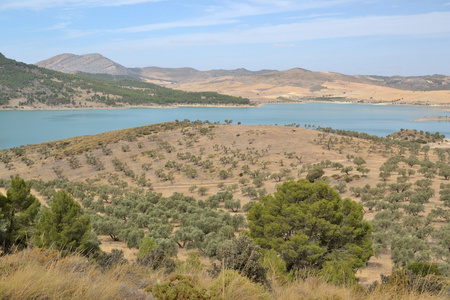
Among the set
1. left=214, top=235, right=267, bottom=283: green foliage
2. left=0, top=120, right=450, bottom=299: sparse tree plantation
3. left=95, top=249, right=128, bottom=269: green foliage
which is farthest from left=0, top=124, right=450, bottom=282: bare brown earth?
left=214, top=235, right=267, bottom=283: green foliage

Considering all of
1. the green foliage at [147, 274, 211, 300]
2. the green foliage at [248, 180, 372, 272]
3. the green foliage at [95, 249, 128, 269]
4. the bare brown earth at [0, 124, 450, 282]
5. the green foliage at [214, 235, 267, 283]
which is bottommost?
the bare brown earth at [0, 124, 450, 282]

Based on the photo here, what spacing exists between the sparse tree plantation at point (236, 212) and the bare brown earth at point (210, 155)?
31cm

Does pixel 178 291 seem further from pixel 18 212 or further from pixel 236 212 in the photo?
pixel 236 212

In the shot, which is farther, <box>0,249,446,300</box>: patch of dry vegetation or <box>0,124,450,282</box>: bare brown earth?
<box>0,124,450,282</box>: bare brown earth

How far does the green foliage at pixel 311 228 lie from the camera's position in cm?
1402

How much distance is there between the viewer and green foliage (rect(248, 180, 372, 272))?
14.0 meters

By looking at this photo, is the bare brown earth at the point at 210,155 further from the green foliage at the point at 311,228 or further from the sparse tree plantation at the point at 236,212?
the green foliage at the point at 311,228

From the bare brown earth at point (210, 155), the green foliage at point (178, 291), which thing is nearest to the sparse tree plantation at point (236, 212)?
the green foliage at point (178, 291)

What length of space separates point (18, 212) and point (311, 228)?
1323 centimetres

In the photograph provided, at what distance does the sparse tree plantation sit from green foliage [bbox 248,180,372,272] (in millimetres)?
52

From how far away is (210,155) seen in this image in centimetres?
5612

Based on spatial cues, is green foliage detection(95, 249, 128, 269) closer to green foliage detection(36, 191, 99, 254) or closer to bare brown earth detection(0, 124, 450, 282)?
green foliage detection(36, 191, 99, 254)

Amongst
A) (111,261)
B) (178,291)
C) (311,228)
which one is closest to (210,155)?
(311,228)

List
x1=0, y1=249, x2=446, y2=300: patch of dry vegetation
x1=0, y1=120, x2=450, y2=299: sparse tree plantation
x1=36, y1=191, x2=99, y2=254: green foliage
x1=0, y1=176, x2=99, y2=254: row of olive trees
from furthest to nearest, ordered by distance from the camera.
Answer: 1. x1=36, y1=191, x2=99, y2=254: green foliage
2. x1=0, y1=176, x2=99, y2=254: row of olive trees
3. x1=0, y1=120, x2=450, y2=299: sparse tree plantation
4. x1=0, y1=249, x2=446, y2=300: patch of dry vegetation
